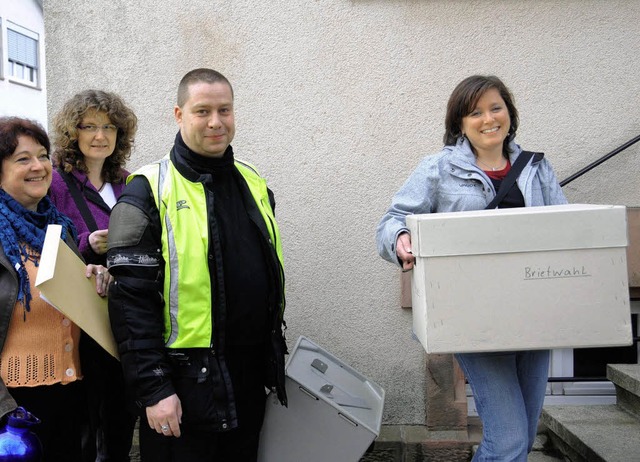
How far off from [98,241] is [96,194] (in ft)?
1.05

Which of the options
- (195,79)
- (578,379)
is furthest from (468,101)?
(578,379)

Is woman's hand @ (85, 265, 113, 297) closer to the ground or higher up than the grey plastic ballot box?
higher up

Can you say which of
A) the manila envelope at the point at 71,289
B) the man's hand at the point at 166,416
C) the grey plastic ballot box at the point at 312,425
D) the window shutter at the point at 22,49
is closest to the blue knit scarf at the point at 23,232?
the manila envelope at the point at 71,289

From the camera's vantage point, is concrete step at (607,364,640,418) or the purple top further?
concrete step at (607,364,640,418)

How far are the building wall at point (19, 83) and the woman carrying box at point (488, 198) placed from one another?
72.9 feet

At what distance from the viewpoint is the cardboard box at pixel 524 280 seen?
2.28 metres

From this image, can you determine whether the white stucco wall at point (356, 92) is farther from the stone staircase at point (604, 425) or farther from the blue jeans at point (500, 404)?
the blue jeans at point (500, 404)

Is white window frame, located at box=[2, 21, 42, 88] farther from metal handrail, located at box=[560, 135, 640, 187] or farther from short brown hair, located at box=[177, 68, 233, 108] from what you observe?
short brown hair, located at box=[177, 68, 233, 108]

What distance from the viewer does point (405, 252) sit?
8.17 feet

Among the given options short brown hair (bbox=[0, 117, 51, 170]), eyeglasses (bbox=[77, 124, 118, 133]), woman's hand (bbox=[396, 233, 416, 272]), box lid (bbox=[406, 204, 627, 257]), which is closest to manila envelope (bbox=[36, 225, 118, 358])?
short brown hair (bbox=[0, 117, 51, 170])

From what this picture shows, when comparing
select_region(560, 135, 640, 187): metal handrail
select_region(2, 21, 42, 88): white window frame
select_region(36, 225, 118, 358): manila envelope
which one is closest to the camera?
select_region(36, 225, 118, 358): manila envelope

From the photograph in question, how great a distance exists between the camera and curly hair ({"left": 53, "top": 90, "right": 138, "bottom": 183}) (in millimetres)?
3029

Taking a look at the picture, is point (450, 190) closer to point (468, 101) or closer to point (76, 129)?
point (468, 101)

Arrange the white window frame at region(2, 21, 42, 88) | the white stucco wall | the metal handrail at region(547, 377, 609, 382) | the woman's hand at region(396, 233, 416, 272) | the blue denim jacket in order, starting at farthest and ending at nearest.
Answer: the white window frame at region(2, 21, 42, 88) < the metal handrail at region(547, 377, 609, 382) < the white stucco wall < the blue denim jacket < the woman's hand at region(396, 233, 416, 272)
